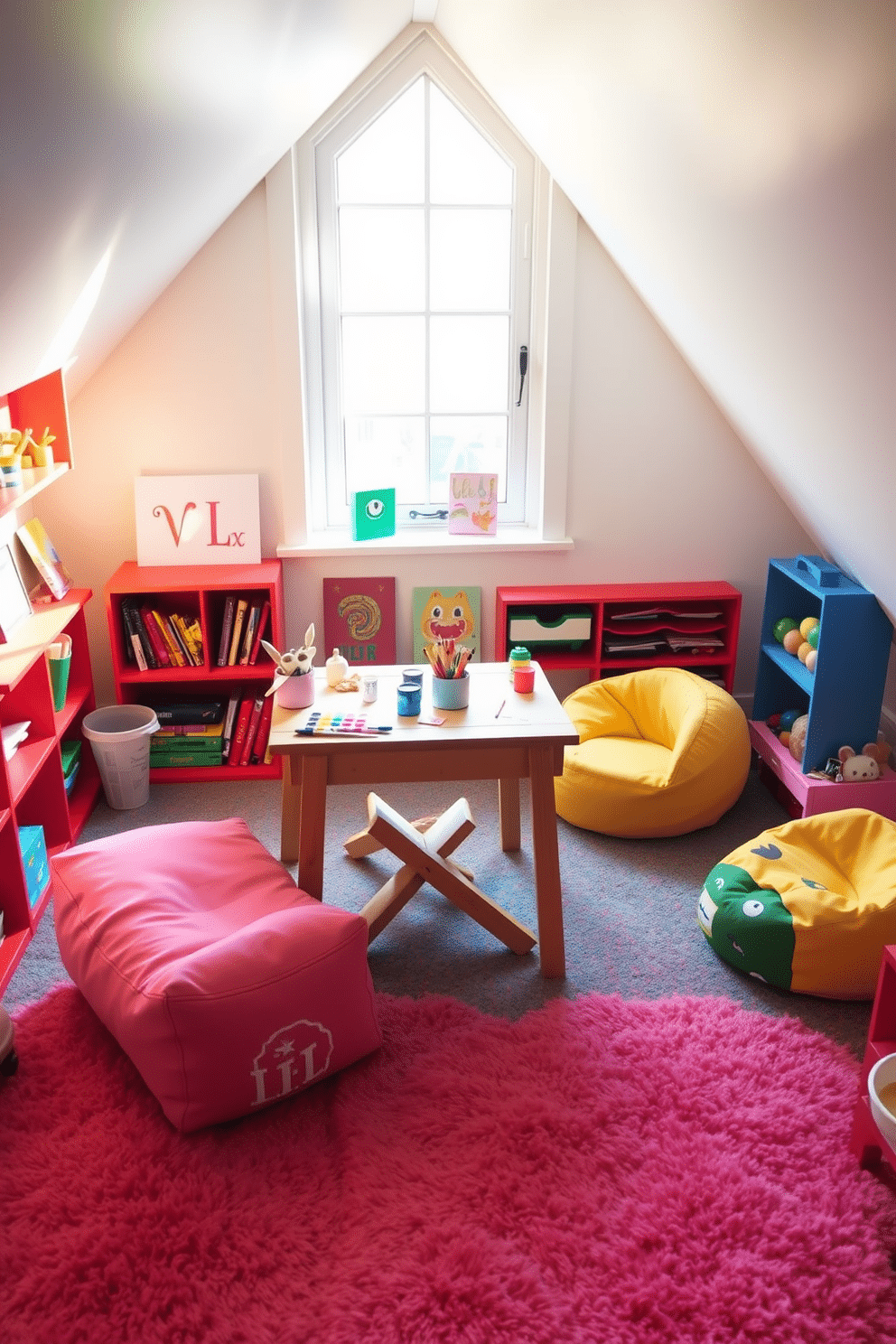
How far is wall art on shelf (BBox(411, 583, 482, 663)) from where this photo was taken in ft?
13.4

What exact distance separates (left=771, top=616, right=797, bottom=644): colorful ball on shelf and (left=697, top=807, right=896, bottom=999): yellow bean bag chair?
3.01 feet

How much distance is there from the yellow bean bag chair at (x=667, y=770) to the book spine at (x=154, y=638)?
4.71ft

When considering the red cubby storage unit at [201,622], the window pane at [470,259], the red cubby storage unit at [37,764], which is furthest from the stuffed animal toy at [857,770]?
the red cubby storage unit at [37,764]

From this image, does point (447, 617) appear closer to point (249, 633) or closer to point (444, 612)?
point (444, 612)

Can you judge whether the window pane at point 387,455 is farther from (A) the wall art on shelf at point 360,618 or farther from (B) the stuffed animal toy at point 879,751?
(B) the stuffed animal toy at point 879,751

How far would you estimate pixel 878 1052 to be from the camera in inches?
83.2

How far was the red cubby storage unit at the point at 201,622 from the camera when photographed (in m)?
3.64

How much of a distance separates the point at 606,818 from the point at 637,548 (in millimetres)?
1235

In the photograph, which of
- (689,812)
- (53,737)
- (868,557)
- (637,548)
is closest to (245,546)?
(53,737)

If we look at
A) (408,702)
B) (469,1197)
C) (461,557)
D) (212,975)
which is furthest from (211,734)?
Result: (469,1197)

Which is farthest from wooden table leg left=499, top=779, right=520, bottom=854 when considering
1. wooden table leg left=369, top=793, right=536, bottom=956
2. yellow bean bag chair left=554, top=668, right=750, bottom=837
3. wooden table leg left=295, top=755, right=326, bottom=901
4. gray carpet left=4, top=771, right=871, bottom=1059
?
wooden table leg left=295, top=755, right=326, bottom=901

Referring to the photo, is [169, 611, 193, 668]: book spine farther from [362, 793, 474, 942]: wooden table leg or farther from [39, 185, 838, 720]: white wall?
[362, 793, 474, 942]: wooden table leg

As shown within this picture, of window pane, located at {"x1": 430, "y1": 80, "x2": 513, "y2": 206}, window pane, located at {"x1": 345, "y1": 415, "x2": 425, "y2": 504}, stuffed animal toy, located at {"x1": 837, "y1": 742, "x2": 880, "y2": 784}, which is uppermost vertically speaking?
window pane, located at {"x1": 430, "y1": 80, "x2": 513, "y2": 206}

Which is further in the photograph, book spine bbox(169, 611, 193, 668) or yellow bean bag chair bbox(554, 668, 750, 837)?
book spine bbox(169, 611, 193, 668)
